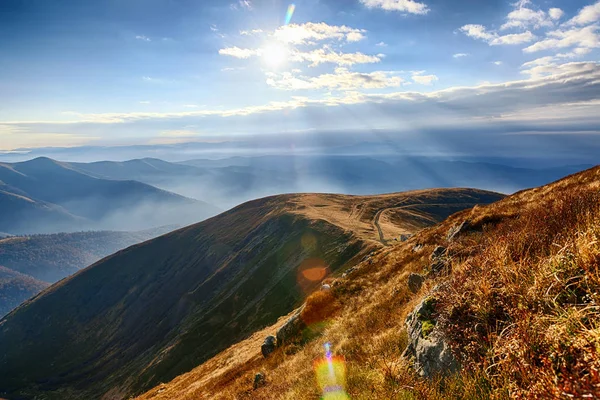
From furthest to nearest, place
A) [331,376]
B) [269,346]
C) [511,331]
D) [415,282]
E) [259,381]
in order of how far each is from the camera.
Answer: [269,346] → [415,282] → [259,381] → [331,376] → [511,331]

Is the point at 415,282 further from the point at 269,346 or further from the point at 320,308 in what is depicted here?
the point at 269,346

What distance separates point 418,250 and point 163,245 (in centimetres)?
18951

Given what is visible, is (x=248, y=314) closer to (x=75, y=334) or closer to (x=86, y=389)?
(x=86, y=389)

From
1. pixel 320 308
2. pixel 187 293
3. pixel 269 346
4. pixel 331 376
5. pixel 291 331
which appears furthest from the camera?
pixel 187 293

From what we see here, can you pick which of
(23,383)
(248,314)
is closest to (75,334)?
(23,383)

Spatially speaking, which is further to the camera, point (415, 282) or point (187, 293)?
point (187, 293)

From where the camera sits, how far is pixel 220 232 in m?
162

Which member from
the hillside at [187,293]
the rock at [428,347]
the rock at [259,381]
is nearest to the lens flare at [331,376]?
the rock at [428,347]

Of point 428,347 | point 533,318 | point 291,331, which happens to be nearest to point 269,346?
point 291,331

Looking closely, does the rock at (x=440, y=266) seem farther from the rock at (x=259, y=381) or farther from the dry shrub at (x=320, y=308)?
the rock at (x=259, y=381)

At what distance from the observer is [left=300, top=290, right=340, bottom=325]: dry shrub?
63.6 feet

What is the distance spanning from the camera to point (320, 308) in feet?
68.8

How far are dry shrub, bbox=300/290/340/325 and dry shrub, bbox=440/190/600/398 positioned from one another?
13724 mm

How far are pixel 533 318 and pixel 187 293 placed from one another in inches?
5299
